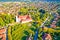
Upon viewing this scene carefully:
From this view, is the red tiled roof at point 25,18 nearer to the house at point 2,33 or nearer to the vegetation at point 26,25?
the vegetation at point 26,25

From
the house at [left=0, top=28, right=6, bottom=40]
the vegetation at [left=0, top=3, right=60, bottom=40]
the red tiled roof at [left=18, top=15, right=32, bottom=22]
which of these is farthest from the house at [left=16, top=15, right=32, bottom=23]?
the house at [left=0, top=28, right=6, bottom=40]

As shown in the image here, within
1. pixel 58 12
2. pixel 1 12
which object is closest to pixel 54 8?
pixel 58 12

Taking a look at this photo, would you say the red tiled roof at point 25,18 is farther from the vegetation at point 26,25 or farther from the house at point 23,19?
the vegetation at point 26,25

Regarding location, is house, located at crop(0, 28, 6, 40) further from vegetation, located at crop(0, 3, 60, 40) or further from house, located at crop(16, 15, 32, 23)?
house, located at crop(16, 15, 32, 23)

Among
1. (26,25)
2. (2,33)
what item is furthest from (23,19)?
(2,33)

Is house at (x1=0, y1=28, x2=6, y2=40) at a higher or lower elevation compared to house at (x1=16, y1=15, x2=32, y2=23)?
lower

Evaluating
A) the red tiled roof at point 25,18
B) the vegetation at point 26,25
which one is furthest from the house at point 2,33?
the red tiled roof at point 25,18

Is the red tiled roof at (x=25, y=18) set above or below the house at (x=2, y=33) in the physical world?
above

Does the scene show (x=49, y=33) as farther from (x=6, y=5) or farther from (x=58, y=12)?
(x=6, y=5)

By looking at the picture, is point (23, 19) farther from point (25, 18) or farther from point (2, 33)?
point (2, 33)

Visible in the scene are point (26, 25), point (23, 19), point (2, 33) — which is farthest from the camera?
point (23, 19)

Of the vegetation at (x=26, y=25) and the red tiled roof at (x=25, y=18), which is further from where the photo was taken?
the red tiled roof at (x=25, y=18)

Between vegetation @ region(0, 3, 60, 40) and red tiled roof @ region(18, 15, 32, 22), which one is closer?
vegetation @ region(0, 3, 60, 40)
